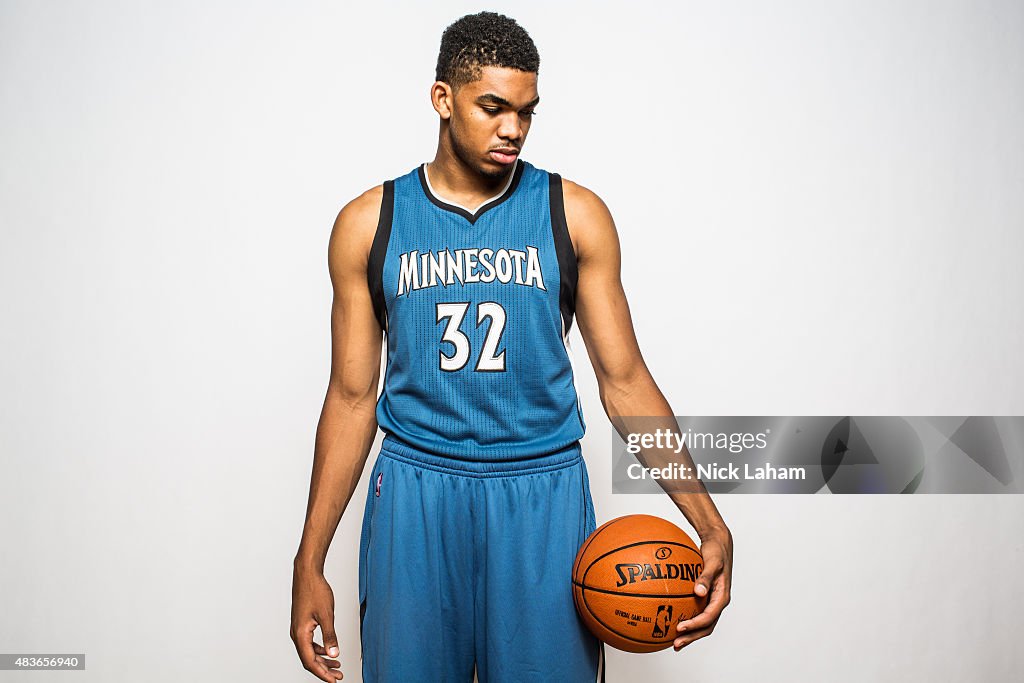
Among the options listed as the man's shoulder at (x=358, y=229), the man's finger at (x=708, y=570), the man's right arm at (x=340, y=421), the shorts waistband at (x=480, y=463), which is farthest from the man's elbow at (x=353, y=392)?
the man's finger at (x=708, y=570)

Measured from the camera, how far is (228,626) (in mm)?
3008

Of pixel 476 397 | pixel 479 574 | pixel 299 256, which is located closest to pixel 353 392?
pixel 476 397

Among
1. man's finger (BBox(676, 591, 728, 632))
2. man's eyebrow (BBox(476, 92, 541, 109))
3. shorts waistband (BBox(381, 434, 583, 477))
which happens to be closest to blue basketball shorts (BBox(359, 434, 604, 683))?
shorts waistband (BBox(381, 434, 583, 477))

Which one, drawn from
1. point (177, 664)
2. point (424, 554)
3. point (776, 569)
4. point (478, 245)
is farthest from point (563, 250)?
point (177, 664)

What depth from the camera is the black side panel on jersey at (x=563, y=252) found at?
5.95 ft

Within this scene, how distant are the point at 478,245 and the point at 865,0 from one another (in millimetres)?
2003

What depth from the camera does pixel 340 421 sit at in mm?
1896

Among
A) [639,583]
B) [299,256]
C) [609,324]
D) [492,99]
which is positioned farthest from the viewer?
[299,256]

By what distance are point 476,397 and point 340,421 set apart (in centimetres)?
30

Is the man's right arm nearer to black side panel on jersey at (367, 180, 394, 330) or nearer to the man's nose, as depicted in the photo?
black side panel on jersey at (367, 180, 394, 330)

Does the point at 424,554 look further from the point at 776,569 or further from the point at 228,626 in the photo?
the point at 776,569

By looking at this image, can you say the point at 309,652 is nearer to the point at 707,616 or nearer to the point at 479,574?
the point at 479,574

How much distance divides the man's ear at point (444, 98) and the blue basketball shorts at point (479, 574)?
0.65 meters

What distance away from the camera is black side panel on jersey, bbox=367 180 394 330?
1834 millimetres
